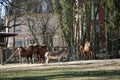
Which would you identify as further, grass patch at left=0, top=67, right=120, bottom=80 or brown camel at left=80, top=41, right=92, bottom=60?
brown camel at left=80, top=41, right=92, bottom=60

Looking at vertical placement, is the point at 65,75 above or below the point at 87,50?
below

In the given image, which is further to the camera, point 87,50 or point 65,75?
point 87,50

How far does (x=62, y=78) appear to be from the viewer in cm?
1817

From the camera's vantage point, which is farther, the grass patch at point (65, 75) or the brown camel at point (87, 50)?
the brown camel at point (87, 50)

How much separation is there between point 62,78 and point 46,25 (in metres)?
57.7

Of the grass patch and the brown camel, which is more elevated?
the brown camel

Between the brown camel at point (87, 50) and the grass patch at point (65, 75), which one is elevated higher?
the brown camel at point (87, 50)

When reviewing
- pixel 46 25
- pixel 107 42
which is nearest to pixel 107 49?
pixel 107 42

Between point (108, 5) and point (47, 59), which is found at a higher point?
point (108, 5)

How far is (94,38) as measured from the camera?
45219mm

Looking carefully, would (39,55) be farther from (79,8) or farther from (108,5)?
(79,8)

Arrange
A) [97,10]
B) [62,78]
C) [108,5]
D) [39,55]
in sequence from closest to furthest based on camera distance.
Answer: [62,78]
[39,55]
[108,5]
[97,10]

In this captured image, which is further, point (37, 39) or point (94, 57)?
point (37, 39)

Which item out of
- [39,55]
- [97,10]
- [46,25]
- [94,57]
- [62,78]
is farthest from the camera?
[46,25]
